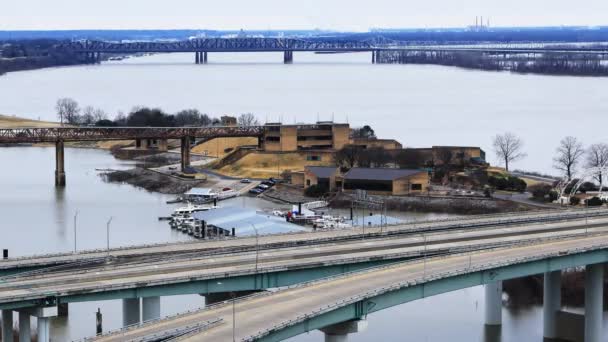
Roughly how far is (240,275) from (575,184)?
570 inches

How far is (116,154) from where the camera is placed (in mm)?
40125

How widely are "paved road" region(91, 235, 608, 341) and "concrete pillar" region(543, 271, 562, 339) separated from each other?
1.55ft

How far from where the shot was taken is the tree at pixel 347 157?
32847mm

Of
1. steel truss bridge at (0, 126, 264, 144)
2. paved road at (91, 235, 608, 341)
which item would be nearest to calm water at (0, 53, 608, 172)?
steel truss bridge at (0, 126, 264, 144)

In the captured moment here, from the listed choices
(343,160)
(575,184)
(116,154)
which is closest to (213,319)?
(575,184)

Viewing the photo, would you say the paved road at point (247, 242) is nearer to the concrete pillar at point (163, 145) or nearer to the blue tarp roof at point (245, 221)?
the blue tarp roof at point (245, 221)

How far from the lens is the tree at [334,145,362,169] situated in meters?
32.8

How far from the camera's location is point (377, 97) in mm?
65750

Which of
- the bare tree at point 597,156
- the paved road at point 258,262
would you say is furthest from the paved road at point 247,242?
the bare tree at point 597,156

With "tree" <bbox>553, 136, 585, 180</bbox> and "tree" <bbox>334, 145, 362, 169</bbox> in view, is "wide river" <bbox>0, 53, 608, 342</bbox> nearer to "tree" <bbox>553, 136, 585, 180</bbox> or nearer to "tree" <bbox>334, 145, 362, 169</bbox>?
"tree" <bbox>553, 136, 585, 180</bbox>

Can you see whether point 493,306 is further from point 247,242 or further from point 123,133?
point 123,133

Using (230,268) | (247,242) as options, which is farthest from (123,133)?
(230,268)

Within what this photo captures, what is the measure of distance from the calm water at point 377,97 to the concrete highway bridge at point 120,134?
741 centimetres

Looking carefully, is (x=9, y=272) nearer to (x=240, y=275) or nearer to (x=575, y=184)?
(x=240, y=275)
